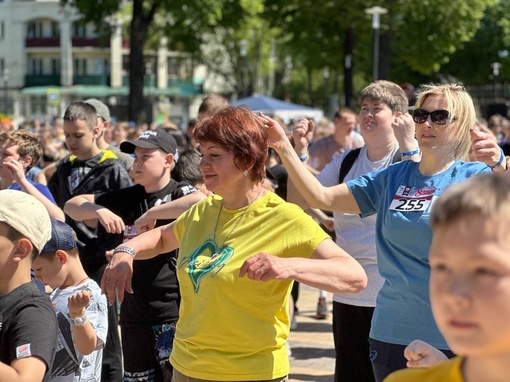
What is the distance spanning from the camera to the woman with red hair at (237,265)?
11.7ft

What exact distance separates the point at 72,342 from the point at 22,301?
1.18 meters

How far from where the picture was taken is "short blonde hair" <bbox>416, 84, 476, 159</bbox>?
4.04 metres

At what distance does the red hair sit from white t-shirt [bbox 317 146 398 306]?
5.71 ft

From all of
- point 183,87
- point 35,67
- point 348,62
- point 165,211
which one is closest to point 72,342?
point 165,211

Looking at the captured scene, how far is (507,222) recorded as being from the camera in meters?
1.86

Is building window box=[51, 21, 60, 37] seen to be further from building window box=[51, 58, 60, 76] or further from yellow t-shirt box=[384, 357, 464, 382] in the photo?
yellow t-shirt box=[384, 357, 464, 382]

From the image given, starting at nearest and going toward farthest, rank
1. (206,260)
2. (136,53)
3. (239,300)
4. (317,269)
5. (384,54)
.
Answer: (317,269) → (239,300) → (206,260) → (136,53) → (384,54)

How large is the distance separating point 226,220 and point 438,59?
35534 mm

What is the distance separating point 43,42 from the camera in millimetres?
82500

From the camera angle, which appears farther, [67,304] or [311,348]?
[311,348]

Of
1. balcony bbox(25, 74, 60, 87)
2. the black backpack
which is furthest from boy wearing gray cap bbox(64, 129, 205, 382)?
balcony bbox(25, 74, 60, 87)

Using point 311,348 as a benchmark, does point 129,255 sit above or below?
above

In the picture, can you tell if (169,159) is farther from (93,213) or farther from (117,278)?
(117,278)

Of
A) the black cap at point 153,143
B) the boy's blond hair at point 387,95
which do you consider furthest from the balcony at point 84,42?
the boy's blond hair at point 387,95
